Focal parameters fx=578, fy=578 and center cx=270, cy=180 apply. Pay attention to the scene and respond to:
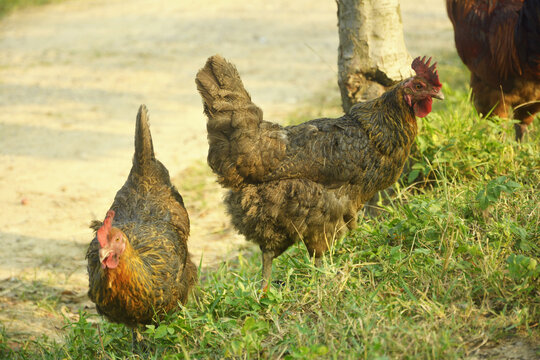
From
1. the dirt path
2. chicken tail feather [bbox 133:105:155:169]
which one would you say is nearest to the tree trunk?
chicken tail feather [bbox 133:105:155:169]

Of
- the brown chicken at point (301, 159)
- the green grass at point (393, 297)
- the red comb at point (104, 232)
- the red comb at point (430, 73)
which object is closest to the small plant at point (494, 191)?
the green grass at point (393, 297)

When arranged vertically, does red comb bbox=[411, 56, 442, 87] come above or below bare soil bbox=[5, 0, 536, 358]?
above

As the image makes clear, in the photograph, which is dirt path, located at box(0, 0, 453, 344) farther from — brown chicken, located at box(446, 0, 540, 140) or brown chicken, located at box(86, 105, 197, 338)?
brown chicken, located at box(446, 0, 540, 140)

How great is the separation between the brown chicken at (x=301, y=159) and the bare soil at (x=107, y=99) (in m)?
1.34

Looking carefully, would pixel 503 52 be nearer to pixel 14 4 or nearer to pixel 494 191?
pixel 494 191

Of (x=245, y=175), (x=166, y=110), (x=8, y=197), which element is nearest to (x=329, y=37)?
(x=166, y=110)

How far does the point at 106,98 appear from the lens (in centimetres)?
920

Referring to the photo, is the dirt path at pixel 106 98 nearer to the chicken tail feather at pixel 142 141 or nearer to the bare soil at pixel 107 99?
the bare soil at pixel 107 99

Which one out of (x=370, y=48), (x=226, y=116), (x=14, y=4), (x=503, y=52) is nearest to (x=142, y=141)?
(x=226, y=116)

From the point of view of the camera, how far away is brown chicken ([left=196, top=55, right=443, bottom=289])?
399 centimetres

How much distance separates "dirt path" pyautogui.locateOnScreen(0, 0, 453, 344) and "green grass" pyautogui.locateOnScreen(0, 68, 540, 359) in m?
1.12

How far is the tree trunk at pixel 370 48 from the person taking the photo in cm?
484

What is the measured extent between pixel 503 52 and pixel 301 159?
90.3 inches

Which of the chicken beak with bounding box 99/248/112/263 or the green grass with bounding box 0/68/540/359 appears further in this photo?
the chicken beak with bounding box 99/248/112/263
